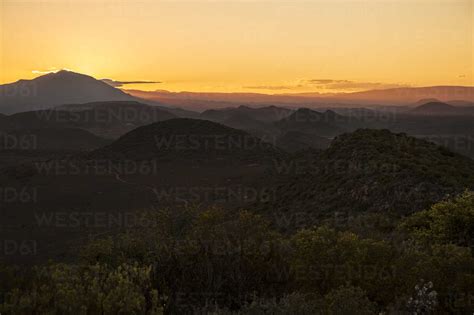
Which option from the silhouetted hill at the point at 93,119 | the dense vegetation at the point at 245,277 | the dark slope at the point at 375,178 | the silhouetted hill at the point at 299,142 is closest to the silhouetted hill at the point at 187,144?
the silhouetted hill at the point at 299,142

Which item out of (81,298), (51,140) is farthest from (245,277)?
(51,140)

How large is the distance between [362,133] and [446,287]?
97.5 ft

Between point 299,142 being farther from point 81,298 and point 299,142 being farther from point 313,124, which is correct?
point 81,298

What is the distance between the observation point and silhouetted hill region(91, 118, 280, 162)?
6781 cm

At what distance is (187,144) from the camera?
73250 millimetres

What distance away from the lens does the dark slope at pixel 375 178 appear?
22.8 metres

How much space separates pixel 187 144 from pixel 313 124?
80583mm

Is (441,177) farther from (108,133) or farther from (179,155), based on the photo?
(108,133)

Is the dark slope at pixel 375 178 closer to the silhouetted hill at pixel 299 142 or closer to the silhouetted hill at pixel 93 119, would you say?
the silhouetted hill at pixel 299 142

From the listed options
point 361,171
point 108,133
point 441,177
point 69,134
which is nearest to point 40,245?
point 361,171

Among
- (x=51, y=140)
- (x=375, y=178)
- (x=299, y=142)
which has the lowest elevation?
(x=299, y=142)

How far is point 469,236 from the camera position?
12.2 meters

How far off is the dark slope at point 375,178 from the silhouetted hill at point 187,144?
99.8 ft

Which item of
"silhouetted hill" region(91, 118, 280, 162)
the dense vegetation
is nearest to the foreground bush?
the dense vegetation
